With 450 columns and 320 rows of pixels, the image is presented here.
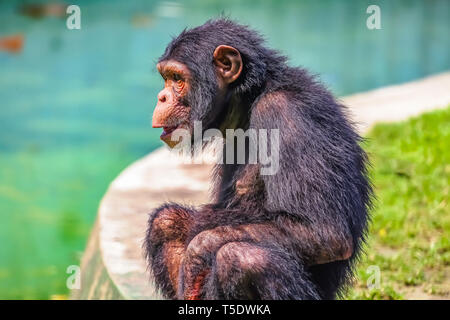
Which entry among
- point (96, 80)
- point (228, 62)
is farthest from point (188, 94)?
point (96, 80)

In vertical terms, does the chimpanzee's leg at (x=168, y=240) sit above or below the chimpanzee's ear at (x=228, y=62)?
below

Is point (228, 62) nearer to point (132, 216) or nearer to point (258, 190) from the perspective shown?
point (258, 190)

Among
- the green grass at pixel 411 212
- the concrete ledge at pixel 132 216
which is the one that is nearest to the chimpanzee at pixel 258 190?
the concrete ledge at pixel 132 216

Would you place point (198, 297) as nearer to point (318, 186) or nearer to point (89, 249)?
point (318, 186)

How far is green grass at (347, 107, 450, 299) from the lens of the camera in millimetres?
5637

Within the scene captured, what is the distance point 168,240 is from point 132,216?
2.14m

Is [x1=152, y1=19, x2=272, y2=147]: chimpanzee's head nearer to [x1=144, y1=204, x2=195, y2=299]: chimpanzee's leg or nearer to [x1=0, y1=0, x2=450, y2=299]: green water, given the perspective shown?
[x1=144, y1=204, x2=195, y2=299]: chimpanzee's leg

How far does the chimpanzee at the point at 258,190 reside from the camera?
381cm

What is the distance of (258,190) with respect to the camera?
4184 mm

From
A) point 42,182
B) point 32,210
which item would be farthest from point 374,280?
point 42,182

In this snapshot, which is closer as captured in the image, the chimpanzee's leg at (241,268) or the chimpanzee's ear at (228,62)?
the chimpanzee's leg at (241,268)

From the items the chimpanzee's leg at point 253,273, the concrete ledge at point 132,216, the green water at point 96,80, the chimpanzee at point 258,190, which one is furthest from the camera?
the green water at point 96,80

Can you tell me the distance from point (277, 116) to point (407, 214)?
3488 millimetres

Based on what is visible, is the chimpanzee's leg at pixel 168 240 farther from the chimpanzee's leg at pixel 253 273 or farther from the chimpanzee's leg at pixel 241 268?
the chimpanzee's leg at pixel 253 273
